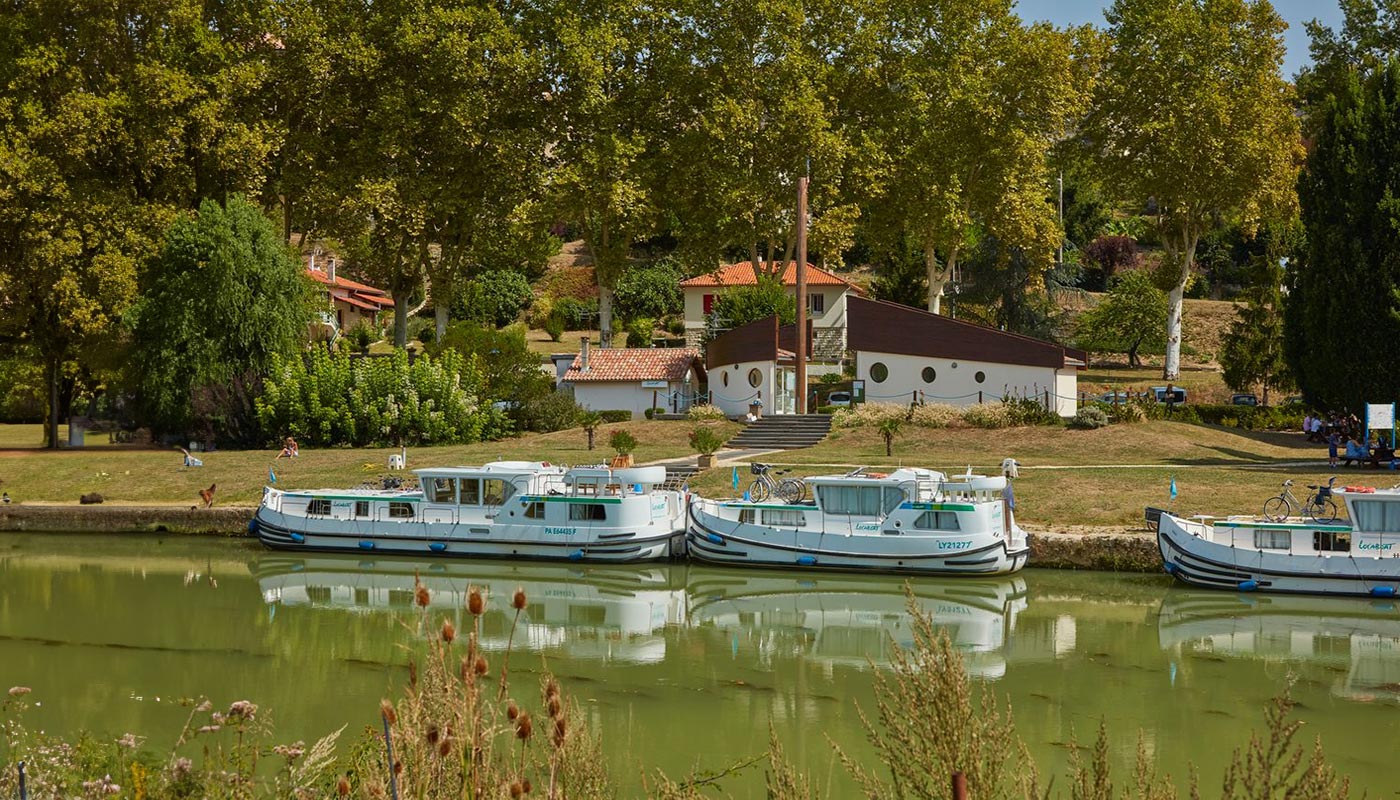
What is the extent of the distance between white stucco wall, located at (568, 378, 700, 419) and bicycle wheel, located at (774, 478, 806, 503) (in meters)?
20.1

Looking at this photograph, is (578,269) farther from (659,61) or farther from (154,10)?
(154,10)

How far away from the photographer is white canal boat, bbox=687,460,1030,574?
29.0m

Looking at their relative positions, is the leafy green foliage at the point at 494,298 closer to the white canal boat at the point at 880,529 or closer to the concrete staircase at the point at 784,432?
the concrete staircase at the point at 784,432

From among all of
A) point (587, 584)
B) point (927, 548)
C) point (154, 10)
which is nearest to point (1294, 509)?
point (927, 548)

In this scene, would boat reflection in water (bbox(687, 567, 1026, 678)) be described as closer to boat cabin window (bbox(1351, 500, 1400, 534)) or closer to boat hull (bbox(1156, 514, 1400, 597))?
boat hull (bbox(1156, 514, 1400, 597))

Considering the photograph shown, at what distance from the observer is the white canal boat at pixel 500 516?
31234 millimetres

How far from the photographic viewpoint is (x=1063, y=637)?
23.0 m

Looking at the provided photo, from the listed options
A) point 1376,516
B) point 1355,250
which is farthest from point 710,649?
point 1355,250

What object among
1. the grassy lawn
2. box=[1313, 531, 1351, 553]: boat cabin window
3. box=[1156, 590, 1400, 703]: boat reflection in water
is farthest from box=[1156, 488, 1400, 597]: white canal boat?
the grassy lawn

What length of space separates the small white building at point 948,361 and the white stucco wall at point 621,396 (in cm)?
748

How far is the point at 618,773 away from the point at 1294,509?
21815mm

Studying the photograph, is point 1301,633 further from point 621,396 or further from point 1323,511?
point 621,396

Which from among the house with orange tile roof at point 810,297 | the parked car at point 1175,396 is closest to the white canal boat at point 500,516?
the parked car at point 1175,396

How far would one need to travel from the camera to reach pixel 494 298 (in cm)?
7962
